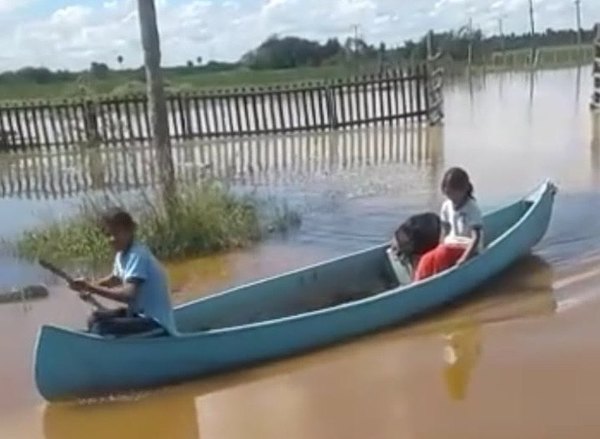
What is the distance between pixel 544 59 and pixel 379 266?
224 ft

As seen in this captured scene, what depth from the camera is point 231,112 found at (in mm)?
29047

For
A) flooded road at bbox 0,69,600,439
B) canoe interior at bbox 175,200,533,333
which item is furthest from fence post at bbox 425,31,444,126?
canoe interior at bbox 175,200,533,333

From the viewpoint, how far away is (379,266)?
10.3 metres

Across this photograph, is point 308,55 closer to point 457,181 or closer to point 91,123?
point 91,123

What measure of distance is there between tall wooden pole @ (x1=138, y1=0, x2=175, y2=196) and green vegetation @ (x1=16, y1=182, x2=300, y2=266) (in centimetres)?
47

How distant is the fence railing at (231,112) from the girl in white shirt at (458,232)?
1811cm

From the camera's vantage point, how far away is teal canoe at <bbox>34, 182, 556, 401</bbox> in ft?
24.7

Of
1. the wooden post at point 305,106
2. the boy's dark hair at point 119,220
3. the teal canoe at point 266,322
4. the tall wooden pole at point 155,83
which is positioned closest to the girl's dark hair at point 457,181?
the teal canoe at point 266,322

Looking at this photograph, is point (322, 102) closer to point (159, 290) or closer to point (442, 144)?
point (442, 144)

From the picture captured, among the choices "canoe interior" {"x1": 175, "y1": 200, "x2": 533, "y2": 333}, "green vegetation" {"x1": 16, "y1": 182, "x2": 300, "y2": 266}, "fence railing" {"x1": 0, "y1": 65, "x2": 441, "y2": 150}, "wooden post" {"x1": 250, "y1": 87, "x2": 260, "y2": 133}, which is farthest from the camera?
"wooden post" {"x1": 250, "y1": 87, "x2": 260, "y2": 133}

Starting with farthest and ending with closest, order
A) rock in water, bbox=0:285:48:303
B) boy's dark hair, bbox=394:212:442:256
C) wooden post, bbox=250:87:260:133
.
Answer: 1. wooden post, bbox=250:87:260:133
2. rock in water, bbox=0:285:48:303
3. boy's dark hair, bbox=394:212:442:256

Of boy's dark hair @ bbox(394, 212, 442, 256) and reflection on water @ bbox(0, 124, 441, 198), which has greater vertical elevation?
boy's dark hair @ bbox(394, 212, 442, 256)

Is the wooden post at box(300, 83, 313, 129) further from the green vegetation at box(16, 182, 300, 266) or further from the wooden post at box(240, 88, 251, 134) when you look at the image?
the green vegetation at box(16, 182, 300, 266)

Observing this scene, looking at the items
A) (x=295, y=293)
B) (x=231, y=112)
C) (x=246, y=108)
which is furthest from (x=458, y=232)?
(x=231, y=112)
